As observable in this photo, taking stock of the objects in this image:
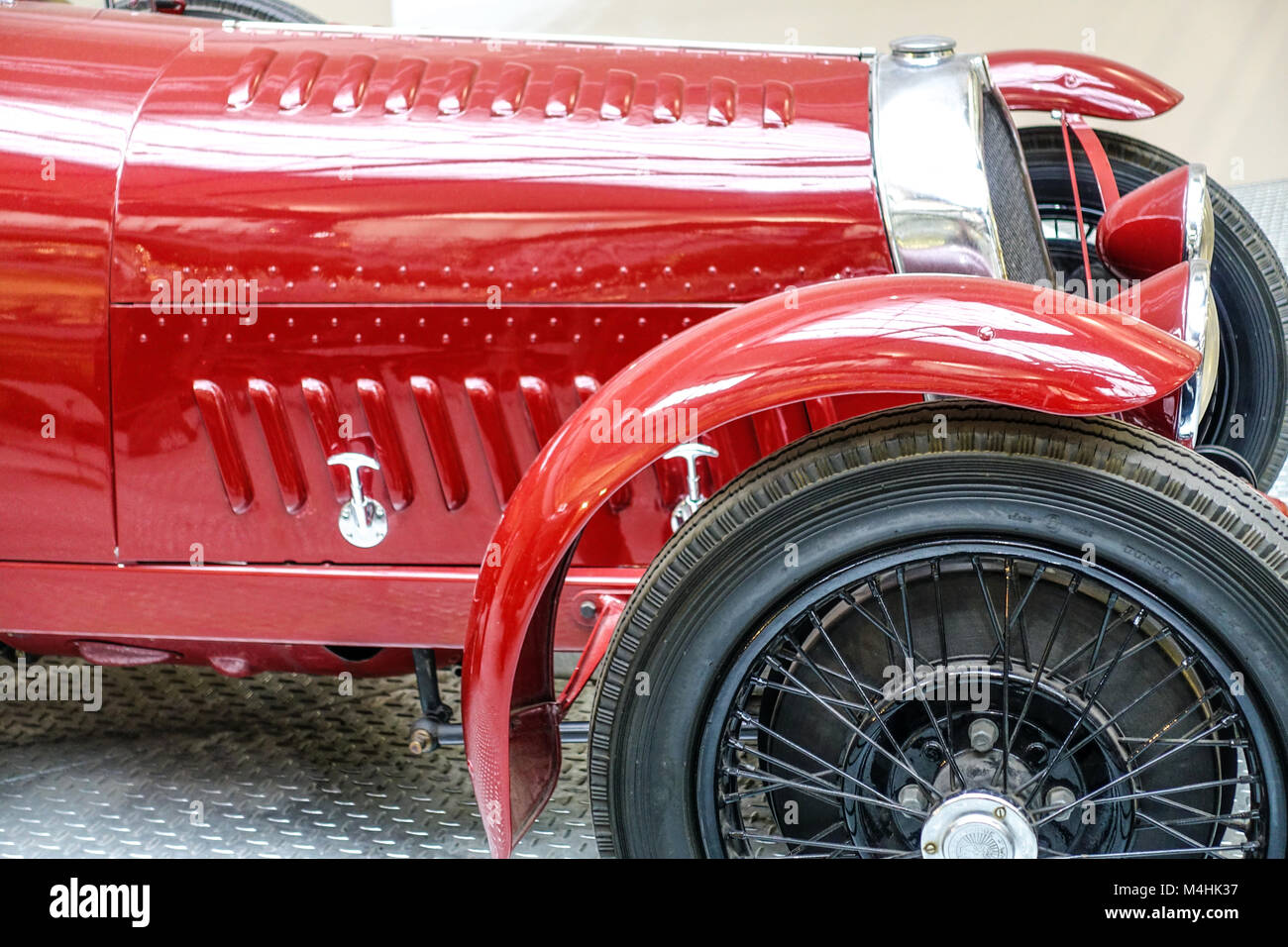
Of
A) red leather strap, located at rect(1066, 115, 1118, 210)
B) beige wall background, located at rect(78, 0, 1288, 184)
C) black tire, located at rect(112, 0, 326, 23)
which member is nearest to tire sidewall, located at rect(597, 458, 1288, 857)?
red leather strap, located at rect(1066, 115, 1118, 210)

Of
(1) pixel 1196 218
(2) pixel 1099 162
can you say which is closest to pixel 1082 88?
(2) pixel 1099 162

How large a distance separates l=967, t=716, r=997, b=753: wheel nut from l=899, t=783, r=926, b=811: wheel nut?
9 cm

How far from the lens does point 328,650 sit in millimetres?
1966

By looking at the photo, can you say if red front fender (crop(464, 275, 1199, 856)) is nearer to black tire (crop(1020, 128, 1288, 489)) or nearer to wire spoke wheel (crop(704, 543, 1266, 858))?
wire spoke wheel (crop(704, 543, 1266, 858))

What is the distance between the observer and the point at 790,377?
4.46 feet

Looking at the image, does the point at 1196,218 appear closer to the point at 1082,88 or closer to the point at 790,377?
the point at 1082,88

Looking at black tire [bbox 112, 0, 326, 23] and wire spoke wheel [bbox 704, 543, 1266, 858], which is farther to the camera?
black tire [bbox 112, 0, 326, 23]

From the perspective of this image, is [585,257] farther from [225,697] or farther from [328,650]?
[225,697]

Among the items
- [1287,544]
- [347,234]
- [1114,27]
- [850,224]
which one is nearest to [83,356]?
[347,234]

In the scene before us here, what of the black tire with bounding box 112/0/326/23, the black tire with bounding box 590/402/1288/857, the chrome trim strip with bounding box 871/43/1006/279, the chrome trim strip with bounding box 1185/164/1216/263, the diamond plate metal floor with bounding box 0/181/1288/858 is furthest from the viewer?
the black tire with bounding box 112/0/326/23

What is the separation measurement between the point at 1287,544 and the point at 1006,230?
78 cm

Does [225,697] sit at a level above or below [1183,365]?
above

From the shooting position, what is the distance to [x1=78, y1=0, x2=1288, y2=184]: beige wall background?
17.3ft

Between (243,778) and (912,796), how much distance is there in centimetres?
116
